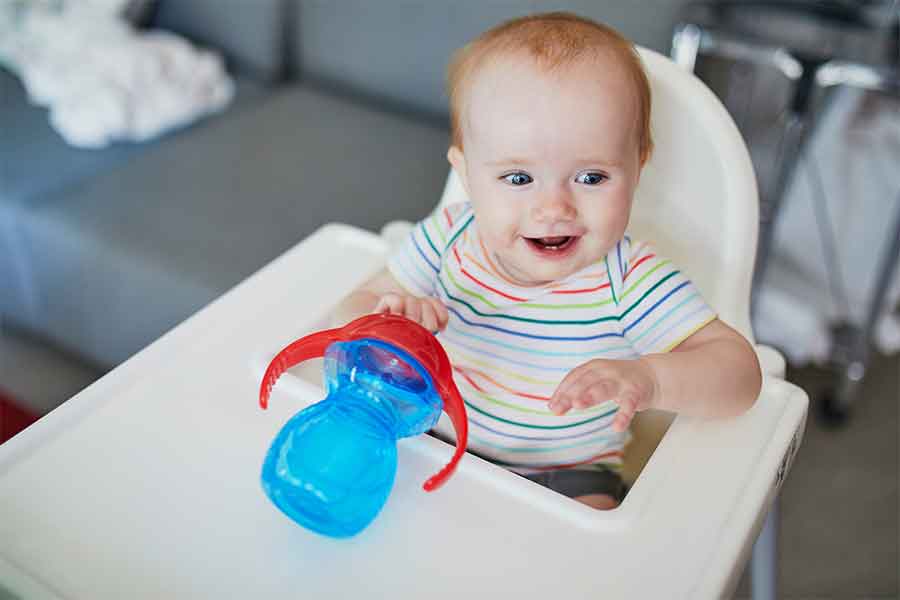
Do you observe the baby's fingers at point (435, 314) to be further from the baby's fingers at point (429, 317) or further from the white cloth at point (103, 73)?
the white cloth at point (103, 73)

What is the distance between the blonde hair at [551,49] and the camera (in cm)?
61

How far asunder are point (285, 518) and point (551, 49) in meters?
0.35

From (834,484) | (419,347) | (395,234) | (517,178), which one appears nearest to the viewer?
(419,347)

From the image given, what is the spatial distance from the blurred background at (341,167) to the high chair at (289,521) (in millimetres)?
533

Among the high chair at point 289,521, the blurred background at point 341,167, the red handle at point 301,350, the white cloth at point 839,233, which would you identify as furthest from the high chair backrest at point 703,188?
the white cloth at point 839,233

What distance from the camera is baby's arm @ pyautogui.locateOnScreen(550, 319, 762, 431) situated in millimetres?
543

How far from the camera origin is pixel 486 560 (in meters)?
0.55

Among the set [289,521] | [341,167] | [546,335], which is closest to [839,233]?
[341,167]

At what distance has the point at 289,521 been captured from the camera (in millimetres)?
566

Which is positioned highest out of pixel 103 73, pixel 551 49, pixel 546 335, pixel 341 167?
pixel 551 49

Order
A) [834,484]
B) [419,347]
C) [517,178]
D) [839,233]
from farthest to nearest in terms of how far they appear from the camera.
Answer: [839,233]
[834,484]
[517,178]
[419,347]

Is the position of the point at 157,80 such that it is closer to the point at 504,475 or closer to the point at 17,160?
the point at 17,160

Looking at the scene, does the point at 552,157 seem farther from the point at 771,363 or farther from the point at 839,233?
the point at 839,233

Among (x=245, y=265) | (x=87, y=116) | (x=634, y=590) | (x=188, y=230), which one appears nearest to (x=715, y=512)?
(x=634, y=590)
